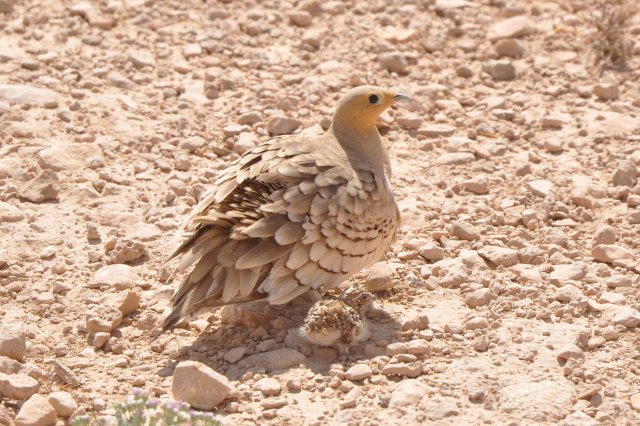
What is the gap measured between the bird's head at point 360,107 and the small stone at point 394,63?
255cm

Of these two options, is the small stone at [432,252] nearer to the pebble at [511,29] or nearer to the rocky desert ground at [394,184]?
the rocky desert ground at [394,184]

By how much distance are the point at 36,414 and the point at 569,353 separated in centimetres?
278

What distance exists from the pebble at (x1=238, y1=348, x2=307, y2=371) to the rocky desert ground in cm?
1

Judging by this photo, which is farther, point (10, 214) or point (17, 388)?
point (10, 214)

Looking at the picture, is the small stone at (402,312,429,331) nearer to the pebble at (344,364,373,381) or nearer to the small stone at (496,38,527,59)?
the pebble at (344,364,373,381)

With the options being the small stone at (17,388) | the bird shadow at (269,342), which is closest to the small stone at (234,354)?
the bird shadow at (269,342)

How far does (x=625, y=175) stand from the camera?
818cm

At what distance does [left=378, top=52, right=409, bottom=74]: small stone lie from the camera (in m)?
9.73

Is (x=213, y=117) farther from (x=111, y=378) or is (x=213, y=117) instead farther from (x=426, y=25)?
(x=111, y=378)

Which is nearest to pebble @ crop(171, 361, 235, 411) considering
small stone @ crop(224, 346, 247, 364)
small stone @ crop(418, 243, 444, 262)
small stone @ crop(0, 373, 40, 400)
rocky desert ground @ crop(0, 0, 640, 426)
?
rocky desert ground @ crop(0, 0, 640, 426)

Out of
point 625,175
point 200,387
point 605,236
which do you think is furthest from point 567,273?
point 200,387

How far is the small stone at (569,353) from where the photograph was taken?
6133 mm

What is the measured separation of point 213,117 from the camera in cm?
897

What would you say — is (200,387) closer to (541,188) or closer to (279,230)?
(279,230)
